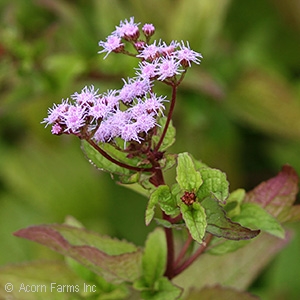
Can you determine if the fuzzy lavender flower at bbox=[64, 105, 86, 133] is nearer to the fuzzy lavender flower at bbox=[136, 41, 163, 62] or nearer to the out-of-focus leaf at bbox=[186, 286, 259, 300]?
the fuzzy lavender flower at bbox=[136, 41, 163, 62]

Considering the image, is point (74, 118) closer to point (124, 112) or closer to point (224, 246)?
point (124, 112)

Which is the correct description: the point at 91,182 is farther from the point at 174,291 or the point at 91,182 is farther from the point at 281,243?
the point at 174,291

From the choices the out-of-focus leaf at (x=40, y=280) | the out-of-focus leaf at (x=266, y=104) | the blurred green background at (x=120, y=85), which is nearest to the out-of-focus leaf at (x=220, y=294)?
the out-of-focus leaf at (x=40, y=280)

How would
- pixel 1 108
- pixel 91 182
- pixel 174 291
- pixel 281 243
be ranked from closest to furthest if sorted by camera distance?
pixel 174 291, pixel 281 243, pixel 1 108, pixel 91 182

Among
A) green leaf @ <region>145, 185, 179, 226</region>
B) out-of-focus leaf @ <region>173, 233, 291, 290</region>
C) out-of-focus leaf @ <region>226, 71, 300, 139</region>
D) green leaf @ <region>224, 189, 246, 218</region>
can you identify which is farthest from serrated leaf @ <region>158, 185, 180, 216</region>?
out-of-focus leaf @ <region>226, 71, 300, 139</region>

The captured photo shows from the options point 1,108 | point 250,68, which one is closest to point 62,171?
point 1,108

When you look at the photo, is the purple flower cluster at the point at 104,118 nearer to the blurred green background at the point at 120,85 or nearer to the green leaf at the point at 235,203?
the green leaf at the point at 235,203
